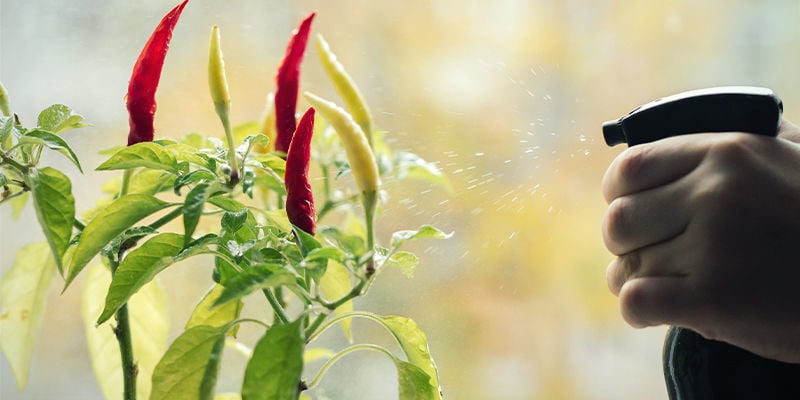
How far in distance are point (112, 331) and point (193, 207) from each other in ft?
0.94

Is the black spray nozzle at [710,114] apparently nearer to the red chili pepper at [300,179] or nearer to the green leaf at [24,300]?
the red chili pepper at [300,179]

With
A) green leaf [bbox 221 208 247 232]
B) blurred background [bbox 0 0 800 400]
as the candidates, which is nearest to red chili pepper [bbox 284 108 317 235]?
green leaf [bbox 221 208 247 232]

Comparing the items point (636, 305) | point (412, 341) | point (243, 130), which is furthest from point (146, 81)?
point (636, 305)

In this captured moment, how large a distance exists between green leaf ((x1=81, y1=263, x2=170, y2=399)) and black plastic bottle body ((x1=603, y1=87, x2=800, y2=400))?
0.42 meters

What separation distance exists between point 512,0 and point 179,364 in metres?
0.73

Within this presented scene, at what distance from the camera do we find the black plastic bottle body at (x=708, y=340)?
0.53m

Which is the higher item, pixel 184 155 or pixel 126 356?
pixel 184 155

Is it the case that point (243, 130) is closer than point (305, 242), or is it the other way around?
point (305, 242)

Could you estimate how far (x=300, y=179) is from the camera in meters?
0.55

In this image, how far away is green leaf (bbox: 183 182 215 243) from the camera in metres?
0.50

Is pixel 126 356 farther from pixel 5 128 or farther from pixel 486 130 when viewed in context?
pixel 486 130

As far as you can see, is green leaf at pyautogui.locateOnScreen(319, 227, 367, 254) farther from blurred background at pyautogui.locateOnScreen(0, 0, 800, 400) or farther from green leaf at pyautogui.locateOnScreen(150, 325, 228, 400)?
blurred background at pyautogui.locateOnScreen(0, 0, 800, 400)

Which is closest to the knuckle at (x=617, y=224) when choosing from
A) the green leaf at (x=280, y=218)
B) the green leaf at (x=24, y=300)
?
the green leaf at (x=280, y=218)

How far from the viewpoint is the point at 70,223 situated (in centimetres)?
53
